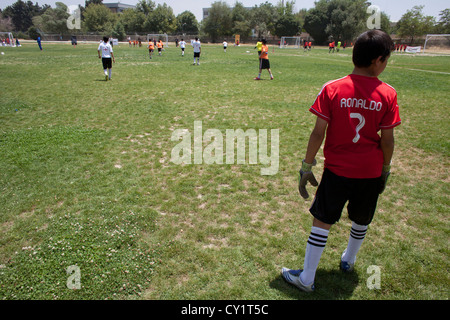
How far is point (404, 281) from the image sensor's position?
2812 mm

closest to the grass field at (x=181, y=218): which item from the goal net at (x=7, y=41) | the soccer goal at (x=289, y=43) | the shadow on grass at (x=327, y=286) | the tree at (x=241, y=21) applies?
the shadow on grass at (x=327, y=286)

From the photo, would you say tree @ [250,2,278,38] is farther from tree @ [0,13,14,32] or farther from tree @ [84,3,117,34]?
tree @ [0,13,14,32]

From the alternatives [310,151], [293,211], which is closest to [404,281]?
[293,211]

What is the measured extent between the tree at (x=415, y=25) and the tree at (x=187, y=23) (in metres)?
61.9

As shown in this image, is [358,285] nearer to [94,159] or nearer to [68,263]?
[68,263]

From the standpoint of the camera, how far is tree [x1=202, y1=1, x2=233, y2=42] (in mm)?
81938

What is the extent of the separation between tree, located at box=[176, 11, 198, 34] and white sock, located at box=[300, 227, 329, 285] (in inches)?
3859

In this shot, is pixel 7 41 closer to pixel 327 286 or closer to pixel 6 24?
pixel 327 286

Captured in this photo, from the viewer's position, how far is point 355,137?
2.23 meters

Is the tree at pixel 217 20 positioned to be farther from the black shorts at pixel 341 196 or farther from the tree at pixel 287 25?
the black shorts at pixel 341 196

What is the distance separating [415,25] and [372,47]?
93.0 metres

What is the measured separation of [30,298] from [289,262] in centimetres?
268

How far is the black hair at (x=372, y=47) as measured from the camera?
2068mm

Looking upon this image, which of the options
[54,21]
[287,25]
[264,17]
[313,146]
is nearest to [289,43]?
[287,25]
